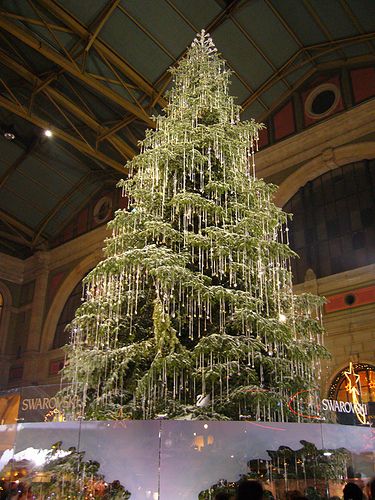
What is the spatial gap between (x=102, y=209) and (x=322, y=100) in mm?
10279

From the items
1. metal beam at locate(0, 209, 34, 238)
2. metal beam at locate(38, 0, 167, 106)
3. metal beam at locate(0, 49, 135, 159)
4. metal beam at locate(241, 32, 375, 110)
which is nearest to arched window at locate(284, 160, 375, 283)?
metal beam at locate(241, 32, 375, 110)

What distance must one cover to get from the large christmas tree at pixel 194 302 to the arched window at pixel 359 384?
213 inches

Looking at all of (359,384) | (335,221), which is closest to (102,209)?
(335,221)

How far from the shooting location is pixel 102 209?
21.4m

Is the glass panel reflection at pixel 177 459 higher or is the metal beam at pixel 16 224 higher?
the metal beam at pixel 16 224

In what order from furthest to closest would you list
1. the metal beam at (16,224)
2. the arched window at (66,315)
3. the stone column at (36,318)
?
1. the metal beam at (16,224)
2. the arched window at (66,315)
3. the stone column at (36,318)

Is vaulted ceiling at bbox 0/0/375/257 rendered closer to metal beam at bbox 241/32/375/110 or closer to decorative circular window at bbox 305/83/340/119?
metal beam at bbox 241/32/375/110

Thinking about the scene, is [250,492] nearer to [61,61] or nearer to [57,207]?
[61,61]

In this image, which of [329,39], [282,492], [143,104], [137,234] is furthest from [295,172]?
[282,492]

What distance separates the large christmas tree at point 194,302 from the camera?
5582mm

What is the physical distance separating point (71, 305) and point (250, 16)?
1308 centimetres

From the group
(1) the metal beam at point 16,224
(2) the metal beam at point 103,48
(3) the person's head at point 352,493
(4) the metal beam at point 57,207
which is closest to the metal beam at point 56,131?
(2) the metal beam at point 103,48

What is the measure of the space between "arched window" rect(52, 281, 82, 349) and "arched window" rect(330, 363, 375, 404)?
11.7 m

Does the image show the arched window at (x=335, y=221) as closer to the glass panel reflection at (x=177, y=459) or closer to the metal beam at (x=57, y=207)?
Result: the glass panel reflection at (x=177, y=459)
